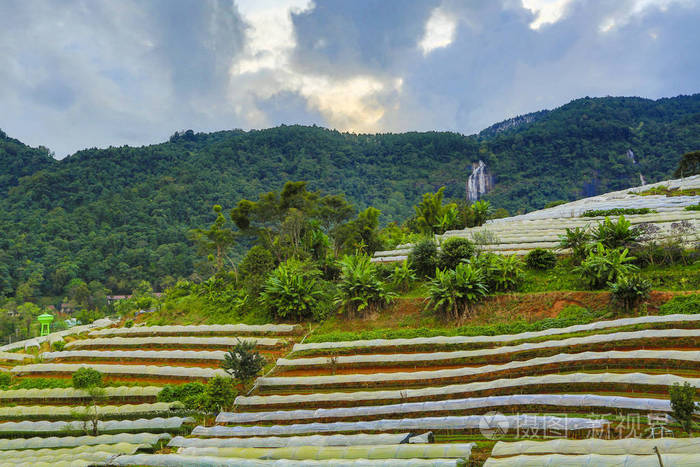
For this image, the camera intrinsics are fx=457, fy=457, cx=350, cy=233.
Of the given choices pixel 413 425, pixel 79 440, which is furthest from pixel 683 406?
pixel 79 440

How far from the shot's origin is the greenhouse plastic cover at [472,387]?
43.9ft

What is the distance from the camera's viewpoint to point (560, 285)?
891 inches

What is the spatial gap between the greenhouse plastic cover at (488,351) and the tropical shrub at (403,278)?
6.77 metres

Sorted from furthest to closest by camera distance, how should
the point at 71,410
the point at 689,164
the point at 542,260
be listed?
the point at 689,164 < the point at 542,260 < the point at 71,410

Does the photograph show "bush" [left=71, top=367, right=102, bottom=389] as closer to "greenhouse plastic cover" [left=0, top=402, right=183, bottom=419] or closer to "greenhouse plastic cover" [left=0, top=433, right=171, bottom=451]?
"greenhouse plastic cover" [left=0, top=402, right=183, bottom=419]

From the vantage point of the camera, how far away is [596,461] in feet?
30.5

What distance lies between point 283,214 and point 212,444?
23.9m

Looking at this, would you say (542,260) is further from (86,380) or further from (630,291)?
(86,380)

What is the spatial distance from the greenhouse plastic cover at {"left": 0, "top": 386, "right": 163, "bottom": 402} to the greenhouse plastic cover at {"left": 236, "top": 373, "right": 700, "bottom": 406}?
Result: 5712 millimetres

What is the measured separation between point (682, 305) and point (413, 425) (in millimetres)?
11611

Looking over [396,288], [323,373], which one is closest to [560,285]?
[396,288]

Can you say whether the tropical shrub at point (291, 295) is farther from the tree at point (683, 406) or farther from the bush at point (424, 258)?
the tree at point (683, 406)

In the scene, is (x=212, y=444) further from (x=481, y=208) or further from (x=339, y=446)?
(x=481, y=208)

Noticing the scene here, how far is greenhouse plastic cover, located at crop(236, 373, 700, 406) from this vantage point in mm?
13383
